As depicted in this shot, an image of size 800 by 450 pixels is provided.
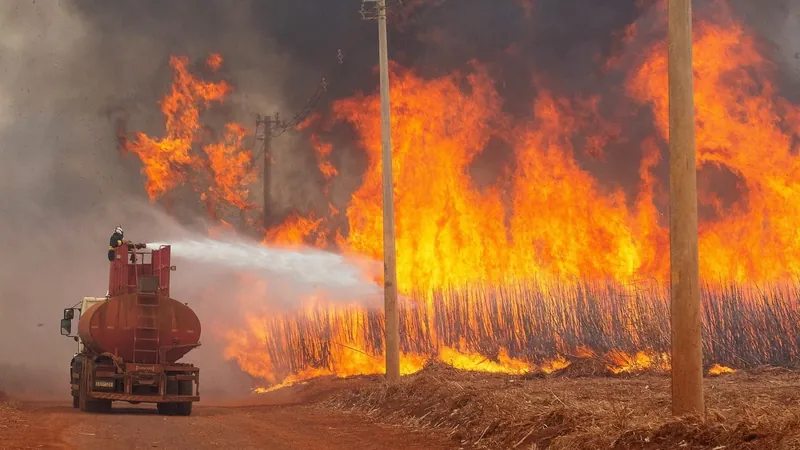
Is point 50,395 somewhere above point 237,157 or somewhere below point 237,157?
below

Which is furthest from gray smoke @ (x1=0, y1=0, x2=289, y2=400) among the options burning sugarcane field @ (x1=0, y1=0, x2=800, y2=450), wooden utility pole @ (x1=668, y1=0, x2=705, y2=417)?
wooden utility pole @ (x1=668, y1=0, x2=705, y2=417)

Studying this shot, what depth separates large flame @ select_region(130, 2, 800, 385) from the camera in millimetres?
34562

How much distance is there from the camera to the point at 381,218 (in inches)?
1624

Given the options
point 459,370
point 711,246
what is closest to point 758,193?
point 711,246

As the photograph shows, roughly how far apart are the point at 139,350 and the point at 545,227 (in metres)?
16.7

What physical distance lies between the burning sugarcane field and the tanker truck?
0.07 m

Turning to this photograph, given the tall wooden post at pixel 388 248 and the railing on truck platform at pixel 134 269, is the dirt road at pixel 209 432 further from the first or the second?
the railing on truck platform at pixel 134 269

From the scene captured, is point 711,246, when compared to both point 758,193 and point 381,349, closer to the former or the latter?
point 758,193

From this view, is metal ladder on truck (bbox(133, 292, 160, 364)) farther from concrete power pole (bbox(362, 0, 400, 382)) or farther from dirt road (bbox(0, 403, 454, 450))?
concrete power pole (bbox(362, 0, 400, 382))

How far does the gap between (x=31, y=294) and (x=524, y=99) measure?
21.1 metres

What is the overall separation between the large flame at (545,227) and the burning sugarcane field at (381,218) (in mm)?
89

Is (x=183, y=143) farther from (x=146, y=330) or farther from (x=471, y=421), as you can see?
(x=471, y=421)

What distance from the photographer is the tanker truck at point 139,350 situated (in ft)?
86.4

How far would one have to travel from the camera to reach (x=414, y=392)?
23.8 meters
